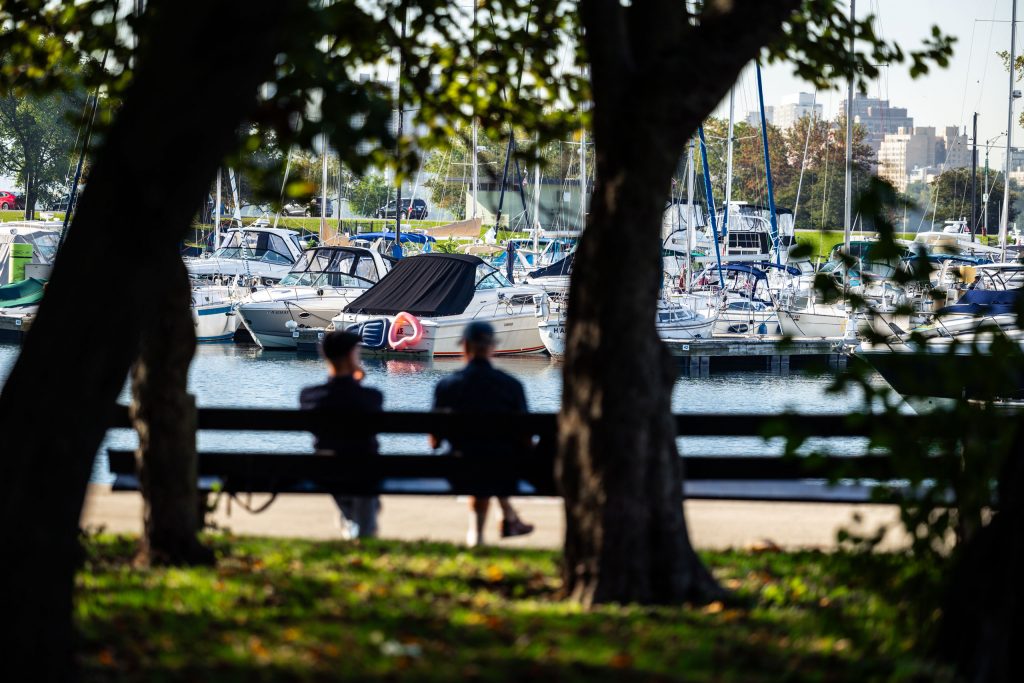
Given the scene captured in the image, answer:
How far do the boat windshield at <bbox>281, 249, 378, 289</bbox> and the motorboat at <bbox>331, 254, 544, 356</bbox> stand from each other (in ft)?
6.58

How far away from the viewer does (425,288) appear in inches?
1433

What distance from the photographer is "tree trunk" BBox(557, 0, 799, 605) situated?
19.2 ft

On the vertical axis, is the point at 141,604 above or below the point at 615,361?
below

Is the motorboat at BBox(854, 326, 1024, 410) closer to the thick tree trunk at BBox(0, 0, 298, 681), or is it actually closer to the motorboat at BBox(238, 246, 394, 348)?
the thick tree trunk at BBox(0, 0, 298, 681)

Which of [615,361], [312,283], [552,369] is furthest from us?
[312,283]

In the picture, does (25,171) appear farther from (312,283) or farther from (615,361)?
(615,361)

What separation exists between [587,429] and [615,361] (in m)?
0.34

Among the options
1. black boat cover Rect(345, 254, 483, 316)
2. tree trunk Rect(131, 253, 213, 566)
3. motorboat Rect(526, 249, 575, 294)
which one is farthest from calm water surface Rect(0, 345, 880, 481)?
tree trunk Rect(131, 253, 213, 566)

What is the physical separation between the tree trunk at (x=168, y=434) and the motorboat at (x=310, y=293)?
3095cm

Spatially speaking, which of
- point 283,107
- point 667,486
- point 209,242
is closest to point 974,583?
point 667,486

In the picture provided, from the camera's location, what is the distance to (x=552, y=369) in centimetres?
3628

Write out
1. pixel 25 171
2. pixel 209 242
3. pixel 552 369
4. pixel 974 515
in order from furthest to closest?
1. pixel 25 171
2. pixel 209 242
3. pixel 552 369
4. pixel 974 515

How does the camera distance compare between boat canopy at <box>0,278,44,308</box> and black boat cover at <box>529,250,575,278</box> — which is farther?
black boat cover at <box>529,250,575,278</box>

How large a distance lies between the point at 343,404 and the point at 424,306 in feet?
93.1
